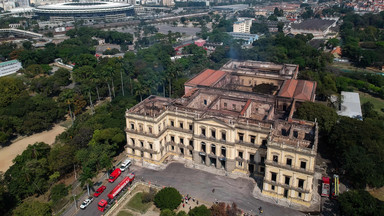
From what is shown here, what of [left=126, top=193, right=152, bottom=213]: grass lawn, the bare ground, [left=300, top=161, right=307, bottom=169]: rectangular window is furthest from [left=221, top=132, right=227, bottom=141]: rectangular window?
the bare ground

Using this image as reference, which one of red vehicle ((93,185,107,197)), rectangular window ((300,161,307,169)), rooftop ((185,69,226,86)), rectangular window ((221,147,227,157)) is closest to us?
rectangular window ((300,161,307,169))

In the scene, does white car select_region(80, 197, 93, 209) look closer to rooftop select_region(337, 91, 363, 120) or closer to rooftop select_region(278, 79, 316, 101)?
rooftop select_region(278, 79, 316, 101)

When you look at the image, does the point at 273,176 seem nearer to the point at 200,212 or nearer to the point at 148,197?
the point at 200,212

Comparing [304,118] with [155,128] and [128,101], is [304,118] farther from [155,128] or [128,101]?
[128,101]

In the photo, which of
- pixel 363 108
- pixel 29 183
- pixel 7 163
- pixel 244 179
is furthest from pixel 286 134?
pixel 7 163

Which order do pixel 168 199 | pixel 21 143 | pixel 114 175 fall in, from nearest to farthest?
pixel 168 199
pixel 114 175
pixel 21 143

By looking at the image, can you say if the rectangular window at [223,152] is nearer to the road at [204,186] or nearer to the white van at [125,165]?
the road at [204,186]

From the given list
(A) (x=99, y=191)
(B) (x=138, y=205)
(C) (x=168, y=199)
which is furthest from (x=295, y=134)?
(A) (x=99, y=191)

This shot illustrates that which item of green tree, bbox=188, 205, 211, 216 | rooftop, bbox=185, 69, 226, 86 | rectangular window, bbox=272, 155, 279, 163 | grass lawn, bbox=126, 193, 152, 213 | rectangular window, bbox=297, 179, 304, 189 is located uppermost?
rooftop, bbox=185, 69, 226, 86
